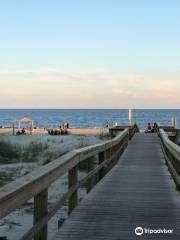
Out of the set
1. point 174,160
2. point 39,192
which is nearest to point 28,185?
point 39,192

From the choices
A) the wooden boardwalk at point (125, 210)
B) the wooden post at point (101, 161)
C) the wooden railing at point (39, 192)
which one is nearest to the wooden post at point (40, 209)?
the wooden railing at point (39, 192)

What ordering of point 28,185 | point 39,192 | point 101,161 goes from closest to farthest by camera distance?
point 28,185 < point 39,192 < point 101,161

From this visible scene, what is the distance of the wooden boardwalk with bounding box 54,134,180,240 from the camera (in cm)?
614

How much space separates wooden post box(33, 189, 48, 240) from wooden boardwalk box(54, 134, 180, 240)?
812mm

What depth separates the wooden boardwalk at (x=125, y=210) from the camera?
20.1 feet

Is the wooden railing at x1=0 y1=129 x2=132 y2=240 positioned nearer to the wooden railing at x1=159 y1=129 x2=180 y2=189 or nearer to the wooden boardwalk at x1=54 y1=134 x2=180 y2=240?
the wooden boardwalk at x1=54 y1=134 x2=180 y2=240

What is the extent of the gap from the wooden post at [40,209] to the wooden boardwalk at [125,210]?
0.81 m

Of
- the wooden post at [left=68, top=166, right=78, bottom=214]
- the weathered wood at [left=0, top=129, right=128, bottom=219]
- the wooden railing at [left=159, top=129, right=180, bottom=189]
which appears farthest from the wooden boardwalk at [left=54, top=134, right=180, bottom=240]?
the weathered wood at [left=0, top=129, right=128, bottom=219]

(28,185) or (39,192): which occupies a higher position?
(28,185)

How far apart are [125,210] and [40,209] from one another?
9.17 ft

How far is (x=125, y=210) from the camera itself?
24.8 feet

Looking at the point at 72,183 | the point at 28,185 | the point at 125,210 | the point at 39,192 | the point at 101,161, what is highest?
the point at 28,185

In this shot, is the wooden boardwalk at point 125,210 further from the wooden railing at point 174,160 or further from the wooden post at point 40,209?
the wooden post at point 40,209

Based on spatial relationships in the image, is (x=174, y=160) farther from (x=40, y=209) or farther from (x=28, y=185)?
(x=28, y=185)
